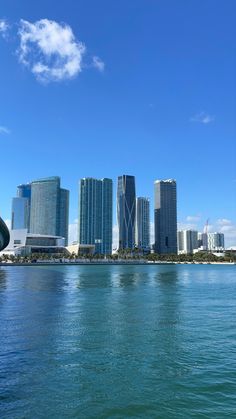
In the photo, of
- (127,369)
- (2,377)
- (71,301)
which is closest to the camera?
(2,377)

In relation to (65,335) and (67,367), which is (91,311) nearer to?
(65,335)

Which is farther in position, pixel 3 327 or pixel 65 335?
pixel 3 327

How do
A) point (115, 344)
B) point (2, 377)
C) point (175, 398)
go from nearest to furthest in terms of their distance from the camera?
point (175, 398), point (2, 377), point (115, 344)

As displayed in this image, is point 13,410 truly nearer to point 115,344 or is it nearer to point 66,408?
point 66,408

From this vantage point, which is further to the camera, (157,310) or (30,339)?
(157,310)

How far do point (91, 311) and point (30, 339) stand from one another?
13.9 metres

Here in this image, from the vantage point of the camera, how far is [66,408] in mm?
14500

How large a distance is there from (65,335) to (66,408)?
41.6ft

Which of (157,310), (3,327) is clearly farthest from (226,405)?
(157,310)

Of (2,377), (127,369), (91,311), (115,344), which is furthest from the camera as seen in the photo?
(91,311)

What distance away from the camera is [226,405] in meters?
15.1

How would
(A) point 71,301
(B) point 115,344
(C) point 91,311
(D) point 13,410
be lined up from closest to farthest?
(D) point 13,410 < (B) point 115,344 < (C) point 91,311 < (A) point 71,301

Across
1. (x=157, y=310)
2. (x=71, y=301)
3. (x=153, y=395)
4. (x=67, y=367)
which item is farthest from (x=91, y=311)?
(x=153, y=395)

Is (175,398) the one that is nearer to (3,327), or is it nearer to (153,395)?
(153,395)
